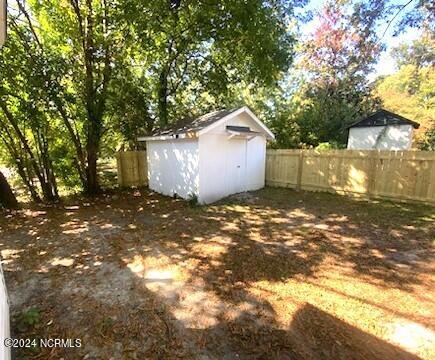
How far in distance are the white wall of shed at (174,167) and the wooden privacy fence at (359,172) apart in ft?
13.0

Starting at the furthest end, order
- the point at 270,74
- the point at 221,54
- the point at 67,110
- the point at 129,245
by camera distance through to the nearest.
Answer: the point at 221,54
the point at 270,74
the point at 67,110
the point at 129,245

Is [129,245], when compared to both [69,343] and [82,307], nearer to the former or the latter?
[82,307]

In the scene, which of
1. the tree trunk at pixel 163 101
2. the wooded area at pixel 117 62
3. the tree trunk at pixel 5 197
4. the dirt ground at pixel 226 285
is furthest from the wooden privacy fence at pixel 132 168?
the dirt ground at pixel 226 285

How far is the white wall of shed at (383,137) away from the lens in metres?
13.8

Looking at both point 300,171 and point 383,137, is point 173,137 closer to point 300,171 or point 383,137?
point 300,171

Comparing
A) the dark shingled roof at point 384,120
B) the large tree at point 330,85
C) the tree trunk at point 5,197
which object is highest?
the large tree at point 330,85

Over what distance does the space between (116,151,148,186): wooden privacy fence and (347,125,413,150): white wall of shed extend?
1190 cm

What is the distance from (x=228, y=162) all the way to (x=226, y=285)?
220 inches

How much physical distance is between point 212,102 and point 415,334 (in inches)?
551

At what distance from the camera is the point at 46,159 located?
27.7 feet

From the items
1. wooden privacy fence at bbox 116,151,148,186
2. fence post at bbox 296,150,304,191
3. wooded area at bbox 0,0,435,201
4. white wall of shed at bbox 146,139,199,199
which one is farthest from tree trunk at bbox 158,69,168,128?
fence post at bbox 296,150,304,191

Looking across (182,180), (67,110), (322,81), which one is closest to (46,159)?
(67,110)

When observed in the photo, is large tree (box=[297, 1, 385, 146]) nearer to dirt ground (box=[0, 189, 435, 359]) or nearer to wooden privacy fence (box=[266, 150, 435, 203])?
wooden privacy fence (box=[266, 150, 435, 203])

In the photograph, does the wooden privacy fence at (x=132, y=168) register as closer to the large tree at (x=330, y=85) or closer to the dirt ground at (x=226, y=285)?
the dirt ground at (x=226, y=285)
